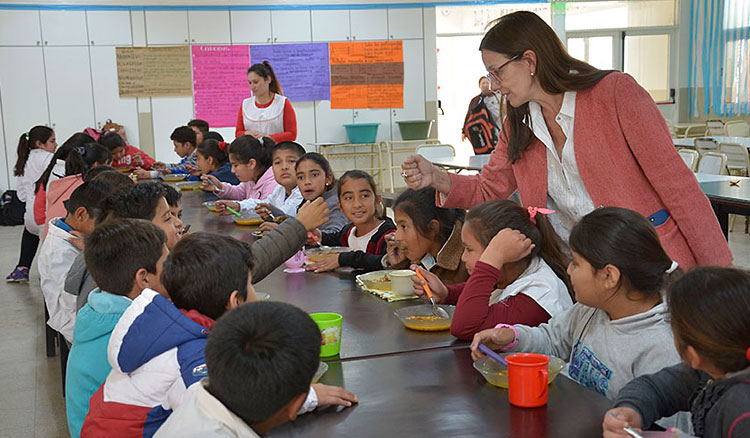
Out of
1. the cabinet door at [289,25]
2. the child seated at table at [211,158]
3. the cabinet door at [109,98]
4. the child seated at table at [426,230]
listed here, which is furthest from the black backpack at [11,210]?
the child seated at table at [426,230]

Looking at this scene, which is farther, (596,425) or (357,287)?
(357,287)

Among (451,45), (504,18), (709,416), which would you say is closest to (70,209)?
(504,18)

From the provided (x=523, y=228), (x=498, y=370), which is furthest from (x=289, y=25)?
(x=498, y=370)

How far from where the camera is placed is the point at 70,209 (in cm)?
301

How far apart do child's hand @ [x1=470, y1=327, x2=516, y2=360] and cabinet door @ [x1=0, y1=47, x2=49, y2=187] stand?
828cm

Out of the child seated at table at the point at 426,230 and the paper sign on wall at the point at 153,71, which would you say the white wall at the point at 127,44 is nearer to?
the paper sign on wall at the point at 153,71

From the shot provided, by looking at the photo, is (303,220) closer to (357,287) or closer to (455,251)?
(357,287)

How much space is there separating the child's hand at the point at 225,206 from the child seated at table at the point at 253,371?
9.86 ft

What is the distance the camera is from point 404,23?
9.59m

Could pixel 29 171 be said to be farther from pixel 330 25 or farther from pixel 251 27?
pixel 330 25

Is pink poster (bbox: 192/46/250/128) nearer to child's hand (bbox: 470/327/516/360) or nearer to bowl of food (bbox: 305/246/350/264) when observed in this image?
bowl of food (bbox: 305/246/350/264)

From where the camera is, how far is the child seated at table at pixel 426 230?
255 cm

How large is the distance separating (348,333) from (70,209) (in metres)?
1.62

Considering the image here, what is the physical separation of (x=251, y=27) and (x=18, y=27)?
264cm
